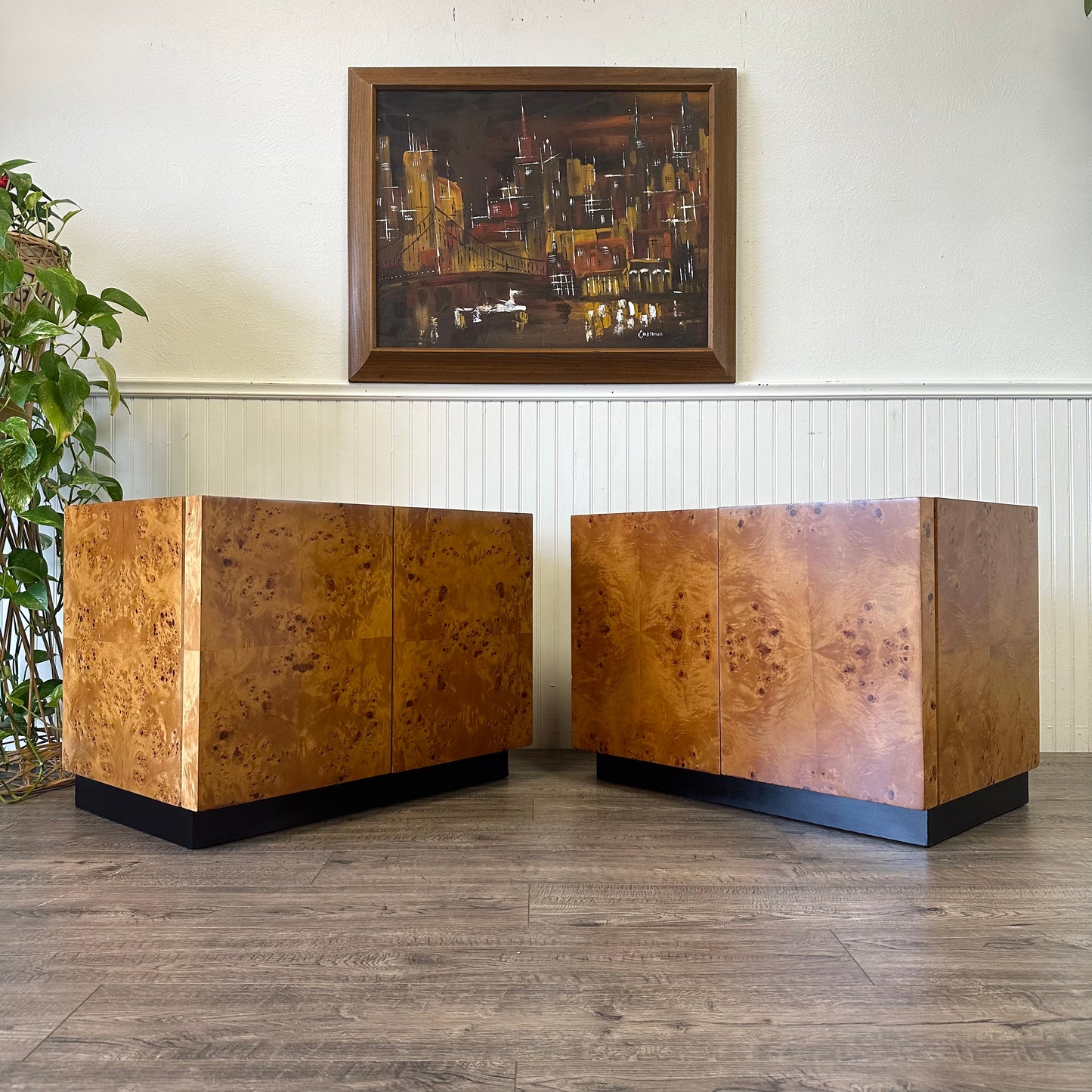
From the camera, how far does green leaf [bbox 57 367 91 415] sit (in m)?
1.83

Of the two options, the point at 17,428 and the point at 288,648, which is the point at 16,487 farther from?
the point at 288,648

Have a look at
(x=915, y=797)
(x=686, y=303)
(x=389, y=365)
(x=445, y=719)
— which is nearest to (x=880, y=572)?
(x=915, y=797)

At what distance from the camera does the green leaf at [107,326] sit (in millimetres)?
1958

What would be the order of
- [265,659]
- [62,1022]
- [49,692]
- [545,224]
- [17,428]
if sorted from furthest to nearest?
[545,224]
[49,692]
[17,428]
[265,659]
[62,1022]

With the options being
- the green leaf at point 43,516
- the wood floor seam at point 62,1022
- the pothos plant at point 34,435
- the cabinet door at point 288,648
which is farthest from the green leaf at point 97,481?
the wood floor seam at point 62,1022

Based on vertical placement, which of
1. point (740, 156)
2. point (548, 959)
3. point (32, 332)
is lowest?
point (548, 959)

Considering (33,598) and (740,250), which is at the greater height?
(740,250)

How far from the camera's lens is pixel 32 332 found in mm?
1794

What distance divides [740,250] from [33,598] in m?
2.15

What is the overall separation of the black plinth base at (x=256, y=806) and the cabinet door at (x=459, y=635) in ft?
0.20

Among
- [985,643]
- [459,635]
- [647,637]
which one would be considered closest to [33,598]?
[459,635]

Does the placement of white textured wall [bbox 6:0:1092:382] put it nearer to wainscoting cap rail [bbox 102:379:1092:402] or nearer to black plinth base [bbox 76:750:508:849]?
wainscoting cap rail [bbox 102:379:1092:402]

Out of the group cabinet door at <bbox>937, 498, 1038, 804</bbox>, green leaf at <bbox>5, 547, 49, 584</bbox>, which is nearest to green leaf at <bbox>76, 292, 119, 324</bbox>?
green leaf at <bbox>5, 547, 49, 584</bbox>

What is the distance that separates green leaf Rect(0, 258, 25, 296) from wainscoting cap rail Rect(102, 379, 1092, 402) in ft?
2.28
